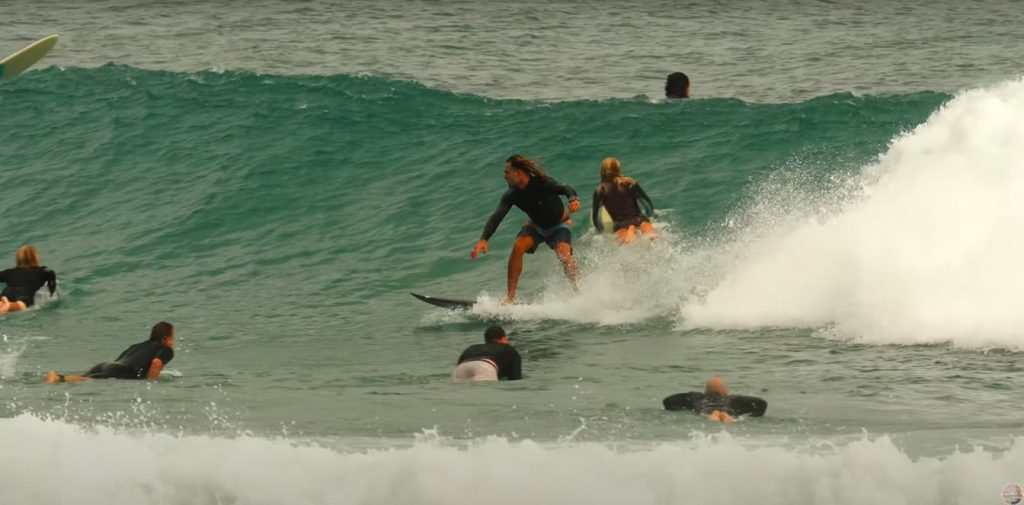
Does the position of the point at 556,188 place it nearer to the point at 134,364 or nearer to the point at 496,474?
the point at 134,364

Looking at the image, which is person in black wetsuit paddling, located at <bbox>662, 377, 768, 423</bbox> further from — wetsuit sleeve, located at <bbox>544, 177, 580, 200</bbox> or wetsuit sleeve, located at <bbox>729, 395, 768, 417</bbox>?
wetsuit sleeve, located at <bbox>544, 177, 580, 200</bbox>

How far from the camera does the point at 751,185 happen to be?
1883 centimetres

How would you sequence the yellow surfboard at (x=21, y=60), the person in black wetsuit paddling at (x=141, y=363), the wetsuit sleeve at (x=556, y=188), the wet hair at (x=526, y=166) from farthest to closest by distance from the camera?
1. the wet hair at (x=526, y=166)
2. the wetsuit sleeve at (x=556, y=188)
3. the yellow surfboard at (x=21, y=60)
4. the person in black wetsuit paddling at (x=141, y=363)

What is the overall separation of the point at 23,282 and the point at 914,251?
9.45 meters

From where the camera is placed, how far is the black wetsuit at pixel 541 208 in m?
14.3

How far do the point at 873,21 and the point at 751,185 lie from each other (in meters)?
10.6

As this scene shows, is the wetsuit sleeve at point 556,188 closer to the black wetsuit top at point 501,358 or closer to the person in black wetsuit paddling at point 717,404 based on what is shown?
the black wetsuit top at point 501,358

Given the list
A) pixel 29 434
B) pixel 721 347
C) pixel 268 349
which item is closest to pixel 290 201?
pixel 268 349

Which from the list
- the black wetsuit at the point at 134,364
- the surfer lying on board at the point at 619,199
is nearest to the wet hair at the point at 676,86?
the surfer lying on board at the point at 619,199

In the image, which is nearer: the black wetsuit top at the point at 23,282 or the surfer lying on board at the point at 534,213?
the surfer lying on board at the point at 534,213

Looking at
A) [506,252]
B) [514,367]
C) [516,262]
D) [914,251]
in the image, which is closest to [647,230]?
[516,262]

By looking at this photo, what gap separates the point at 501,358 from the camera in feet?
37.5

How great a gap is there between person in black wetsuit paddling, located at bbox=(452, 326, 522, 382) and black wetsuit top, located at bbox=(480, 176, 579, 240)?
2872 mm

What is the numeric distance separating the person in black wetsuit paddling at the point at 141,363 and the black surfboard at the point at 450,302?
125 inches
